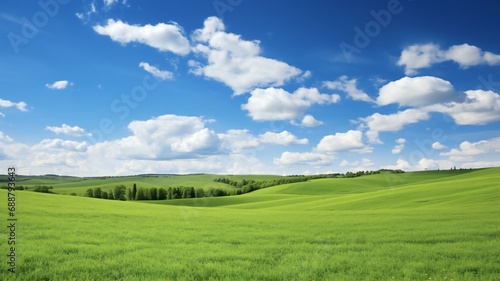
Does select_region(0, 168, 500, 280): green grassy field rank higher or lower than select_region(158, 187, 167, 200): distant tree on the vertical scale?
higher

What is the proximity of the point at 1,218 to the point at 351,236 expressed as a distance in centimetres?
2057

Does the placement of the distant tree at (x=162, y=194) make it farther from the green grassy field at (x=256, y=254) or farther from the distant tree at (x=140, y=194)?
the green grassy field at (x=256, y=254)

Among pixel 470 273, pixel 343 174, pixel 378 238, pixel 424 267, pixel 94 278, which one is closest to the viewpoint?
pixel 94 278

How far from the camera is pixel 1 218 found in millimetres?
22125

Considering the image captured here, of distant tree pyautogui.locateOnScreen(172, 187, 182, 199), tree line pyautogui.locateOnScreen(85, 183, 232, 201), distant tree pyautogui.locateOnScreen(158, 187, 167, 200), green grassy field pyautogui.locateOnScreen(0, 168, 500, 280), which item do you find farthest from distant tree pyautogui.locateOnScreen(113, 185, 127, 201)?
green grassy field pyautogui.locateOnScreen(0, 168, 500, 280)

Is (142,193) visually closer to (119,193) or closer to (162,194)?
(162,194)

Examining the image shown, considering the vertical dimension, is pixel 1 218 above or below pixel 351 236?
above

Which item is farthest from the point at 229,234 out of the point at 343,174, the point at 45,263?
the point at 343,174

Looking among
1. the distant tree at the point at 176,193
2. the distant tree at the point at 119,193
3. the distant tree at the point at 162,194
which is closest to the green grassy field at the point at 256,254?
the distant tree at the point at 162,194

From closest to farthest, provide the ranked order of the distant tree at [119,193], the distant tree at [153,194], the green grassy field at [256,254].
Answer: the green grassy field at [256,254]
the distant tree at [119,193]
the distant tree at [153,194]

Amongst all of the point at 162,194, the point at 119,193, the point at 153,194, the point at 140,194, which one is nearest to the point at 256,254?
the point at 140,194

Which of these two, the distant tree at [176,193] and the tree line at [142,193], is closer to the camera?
the tree line at [142,193]

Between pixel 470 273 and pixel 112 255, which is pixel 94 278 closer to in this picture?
pixel 112 255

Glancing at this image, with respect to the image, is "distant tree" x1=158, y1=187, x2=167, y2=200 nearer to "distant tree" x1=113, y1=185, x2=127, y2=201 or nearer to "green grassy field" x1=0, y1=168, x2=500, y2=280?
"distant tree" x1=113, y1=185, x2=127, y2=201
